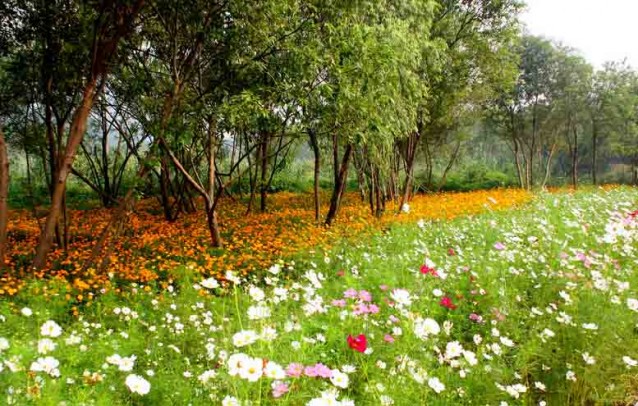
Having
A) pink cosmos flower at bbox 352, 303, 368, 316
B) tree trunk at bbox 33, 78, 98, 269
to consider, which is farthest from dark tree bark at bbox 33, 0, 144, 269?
pink cosmos flower at bbox 352, 303, 368, 316

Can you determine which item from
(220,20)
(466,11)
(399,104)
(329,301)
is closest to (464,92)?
(466,11)

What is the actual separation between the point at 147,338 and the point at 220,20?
5.90m

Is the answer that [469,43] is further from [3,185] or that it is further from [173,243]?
[3,185]

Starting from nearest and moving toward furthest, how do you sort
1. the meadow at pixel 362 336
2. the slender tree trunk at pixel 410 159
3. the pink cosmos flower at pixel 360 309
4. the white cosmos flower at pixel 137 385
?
the white cosmos flower at pixel 137 385, the meadow at pixel 362 336, the pink cosmos flower at pixel 360 309, the slender tree trunk at pixel 410 159

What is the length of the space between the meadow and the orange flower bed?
0.68 ft

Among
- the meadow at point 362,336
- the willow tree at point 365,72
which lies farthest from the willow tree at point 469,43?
the meadow at point 362,336

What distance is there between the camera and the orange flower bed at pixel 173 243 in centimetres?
761

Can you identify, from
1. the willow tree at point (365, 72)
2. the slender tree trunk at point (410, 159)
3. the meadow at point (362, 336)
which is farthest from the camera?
the slender tree trunk at point (410, 159)

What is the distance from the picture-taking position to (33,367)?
7.72ft

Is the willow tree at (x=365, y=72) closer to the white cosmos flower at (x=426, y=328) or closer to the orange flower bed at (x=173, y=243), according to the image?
the orange flower bed at (x=173, y=243)

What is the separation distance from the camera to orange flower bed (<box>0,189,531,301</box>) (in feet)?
25.0

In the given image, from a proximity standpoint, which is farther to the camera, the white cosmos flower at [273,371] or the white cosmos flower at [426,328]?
the white cosmos flower at [426,328]

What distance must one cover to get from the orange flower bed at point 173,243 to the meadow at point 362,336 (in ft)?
0.68

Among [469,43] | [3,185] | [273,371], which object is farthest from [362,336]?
[469,43]
